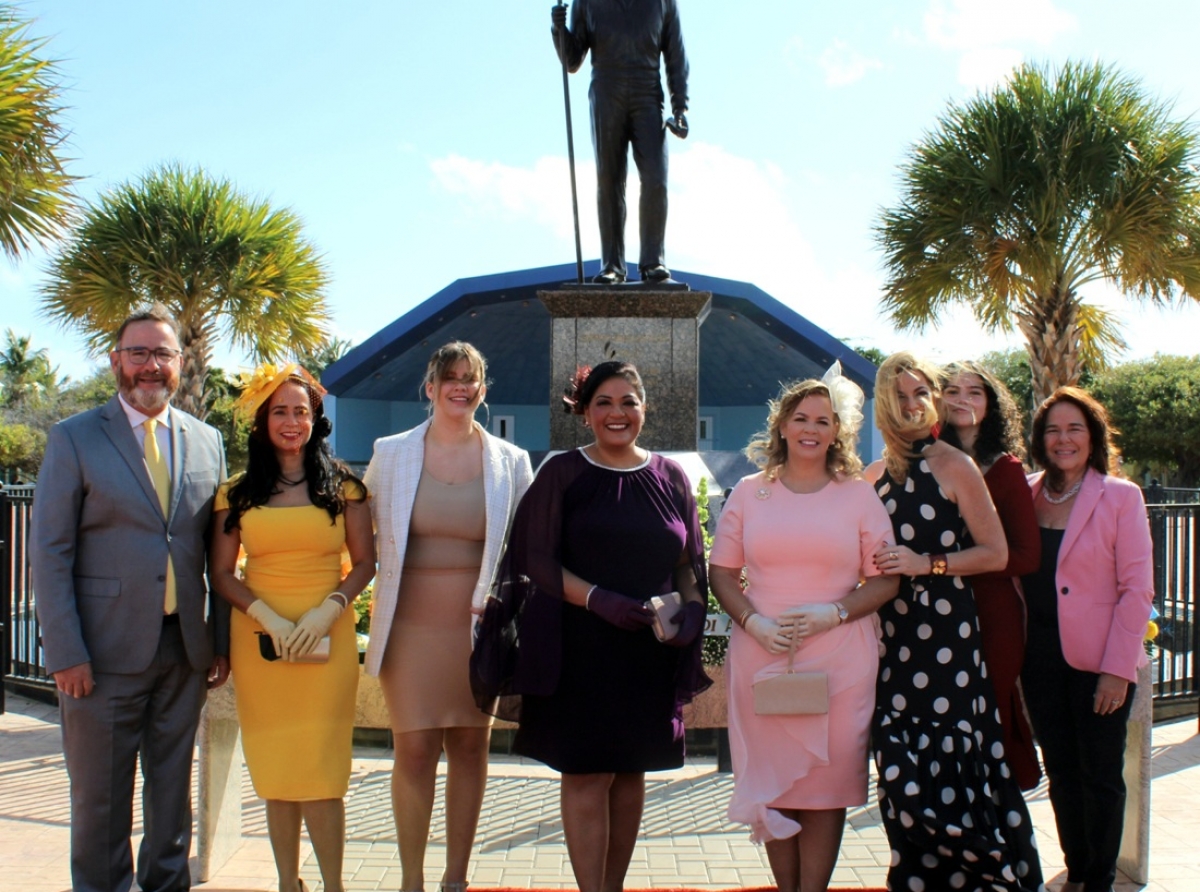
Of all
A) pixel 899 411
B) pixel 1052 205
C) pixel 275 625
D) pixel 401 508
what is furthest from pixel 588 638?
pixel 1052 205

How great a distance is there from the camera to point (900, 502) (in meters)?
3.35

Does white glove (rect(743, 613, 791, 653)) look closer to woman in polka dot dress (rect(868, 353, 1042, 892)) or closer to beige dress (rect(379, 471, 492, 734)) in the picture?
woman in polka dot dress (rect(868, 353, 1042, 892))

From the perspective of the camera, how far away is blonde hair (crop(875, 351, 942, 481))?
132 inches

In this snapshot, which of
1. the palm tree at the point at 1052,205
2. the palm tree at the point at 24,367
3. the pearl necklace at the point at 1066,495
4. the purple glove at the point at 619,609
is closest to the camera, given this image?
the purple glove at the point at 619,609

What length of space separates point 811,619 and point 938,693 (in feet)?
1.58

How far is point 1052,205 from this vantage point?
39.1 feet

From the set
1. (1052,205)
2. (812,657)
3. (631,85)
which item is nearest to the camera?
(812,657)

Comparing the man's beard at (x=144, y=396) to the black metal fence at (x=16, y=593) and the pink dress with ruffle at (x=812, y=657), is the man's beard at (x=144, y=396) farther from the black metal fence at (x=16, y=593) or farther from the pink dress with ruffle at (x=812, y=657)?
the black metal fence at (x=16, y=593)

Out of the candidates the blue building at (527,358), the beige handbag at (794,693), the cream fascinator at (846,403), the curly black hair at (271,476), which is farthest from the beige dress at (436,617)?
the blue building at (527,358)

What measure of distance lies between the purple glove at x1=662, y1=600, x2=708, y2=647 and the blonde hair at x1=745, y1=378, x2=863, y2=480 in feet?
1.63

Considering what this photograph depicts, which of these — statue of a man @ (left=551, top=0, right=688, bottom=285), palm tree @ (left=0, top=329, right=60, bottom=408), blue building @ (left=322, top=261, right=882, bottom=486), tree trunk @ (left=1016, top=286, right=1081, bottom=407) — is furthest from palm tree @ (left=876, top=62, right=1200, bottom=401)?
palm tree @ (left=0, top=329, right=60, bottom=408)

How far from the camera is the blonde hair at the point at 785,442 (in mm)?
3297

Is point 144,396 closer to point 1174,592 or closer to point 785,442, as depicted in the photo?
point 785,442

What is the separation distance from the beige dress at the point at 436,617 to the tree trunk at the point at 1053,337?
10686mm
